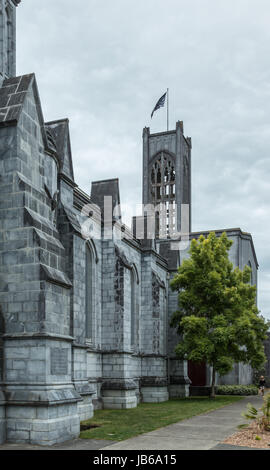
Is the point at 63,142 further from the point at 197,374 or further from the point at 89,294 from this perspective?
the point at 197,374

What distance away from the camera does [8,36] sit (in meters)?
16.8

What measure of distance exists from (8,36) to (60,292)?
899cm

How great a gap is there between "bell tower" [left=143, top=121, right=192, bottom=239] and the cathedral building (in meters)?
27.8

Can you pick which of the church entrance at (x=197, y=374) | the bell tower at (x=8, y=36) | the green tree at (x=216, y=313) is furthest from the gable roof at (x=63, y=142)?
the church entrance at (x=197, y=374)

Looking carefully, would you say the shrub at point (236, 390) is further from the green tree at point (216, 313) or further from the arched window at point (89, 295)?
the arched window at point (89, 295)

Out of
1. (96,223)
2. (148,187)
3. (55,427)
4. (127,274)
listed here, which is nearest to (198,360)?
(127,274)

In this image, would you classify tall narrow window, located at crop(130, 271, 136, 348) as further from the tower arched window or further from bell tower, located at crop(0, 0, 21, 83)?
the tower arched window

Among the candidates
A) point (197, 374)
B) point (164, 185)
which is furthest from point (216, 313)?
point (164, 185)


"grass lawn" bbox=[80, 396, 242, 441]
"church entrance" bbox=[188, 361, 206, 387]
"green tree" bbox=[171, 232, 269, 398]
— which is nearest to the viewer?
"grass lawn" bbox=[80, 396, 242, 441]

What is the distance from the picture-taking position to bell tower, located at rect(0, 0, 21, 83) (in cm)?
1630

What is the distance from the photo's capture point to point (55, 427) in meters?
12.1

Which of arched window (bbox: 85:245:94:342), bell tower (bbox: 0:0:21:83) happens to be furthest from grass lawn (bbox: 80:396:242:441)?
bell tower (bbox: 0:0:21:83)

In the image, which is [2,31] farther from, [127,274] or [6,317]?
[127,274]

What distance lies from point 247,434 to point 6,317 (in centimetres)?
676
